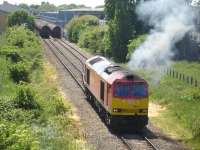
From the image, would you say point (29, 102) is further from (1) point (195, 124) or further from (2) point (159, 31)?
(2) point (159, 31)

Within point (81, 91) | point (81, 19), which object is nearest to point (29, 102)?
point (81, 91)

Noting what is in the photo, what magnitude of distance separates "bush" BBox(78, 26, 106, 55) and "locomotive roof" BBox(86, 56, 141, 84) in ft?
104

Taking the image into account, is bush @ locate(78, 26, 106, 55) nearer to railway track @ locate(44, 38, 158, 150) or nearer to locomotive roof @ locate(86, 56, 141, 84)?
railway track @ locate(44, 38, 158, 150)

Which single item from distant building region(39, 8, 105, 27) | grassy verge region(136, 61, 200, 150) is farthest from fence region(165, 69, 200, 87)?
distant building region(39, 8, 105, 27)

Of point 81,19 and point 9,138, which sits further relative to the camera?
A: point 81,19

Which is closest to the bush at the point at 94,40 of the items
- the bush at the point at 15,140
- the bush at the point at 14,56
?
the bush at the point at 14,56

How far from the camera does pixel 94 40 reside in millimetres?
66688

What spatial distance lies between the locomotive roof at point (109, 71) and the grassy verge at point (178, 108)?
352 cm

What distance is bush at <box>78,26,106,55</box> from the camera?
6283 centimetres

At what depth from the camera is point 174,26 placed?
43.1 m

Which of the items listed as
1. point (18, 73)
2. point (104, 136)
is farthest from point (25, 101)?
point (18, 73)

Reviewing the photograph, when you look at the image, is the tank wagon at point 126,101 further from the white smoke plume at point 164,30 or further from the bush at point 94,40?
the bush at point 94,40

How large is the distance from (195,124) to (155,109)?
5557 millimetres

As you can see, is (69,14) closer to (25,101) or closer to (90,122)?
(90,122)
